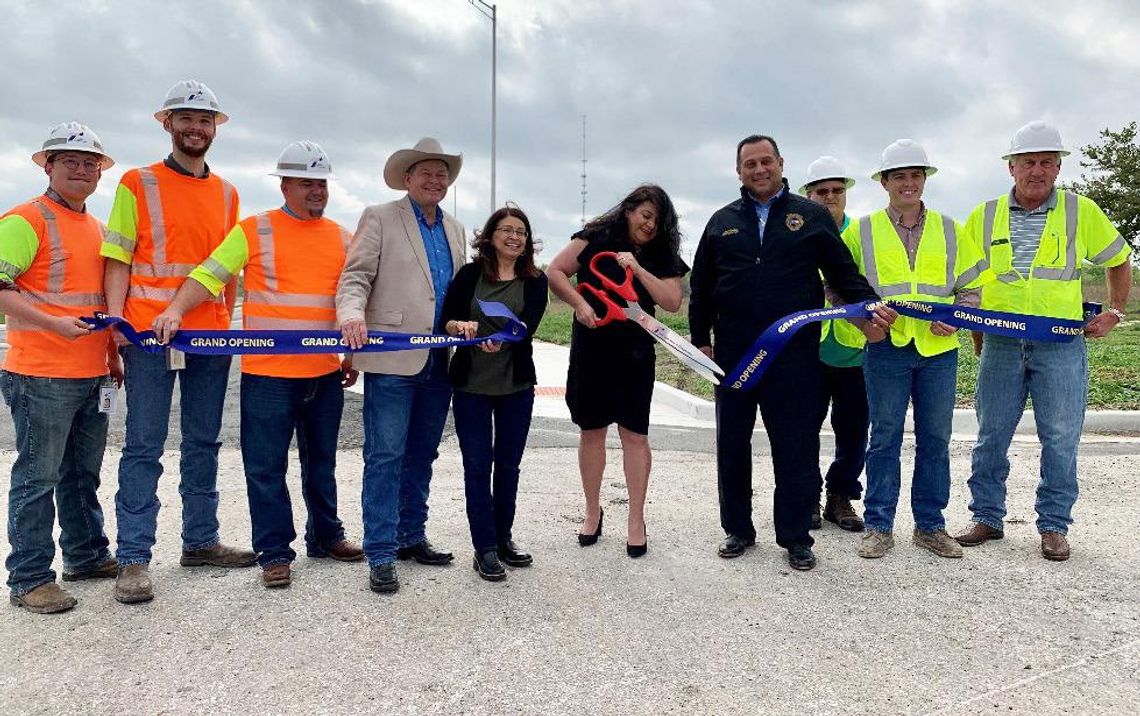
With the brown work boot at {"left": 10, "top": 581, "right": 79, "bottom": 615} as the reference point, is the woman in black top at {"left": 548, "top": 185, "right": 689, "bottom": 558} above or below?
above

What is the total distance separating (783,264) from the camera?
14.5ft

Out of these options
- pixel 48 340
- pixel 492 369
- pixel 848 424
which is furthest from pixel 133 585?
pixel 848 424

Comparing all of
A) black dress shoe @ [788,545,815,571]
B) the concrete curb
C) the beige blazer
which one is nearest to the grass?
the concrete curb

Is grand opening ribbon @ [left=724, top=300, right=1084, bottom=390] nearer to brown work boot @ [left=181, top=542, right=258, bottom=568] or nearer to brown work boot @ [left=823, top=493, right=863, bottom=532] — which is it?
brown work boot @ [left=823, top=493, right=863, bottom=532]

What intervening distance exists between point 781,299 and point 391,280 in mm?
2001

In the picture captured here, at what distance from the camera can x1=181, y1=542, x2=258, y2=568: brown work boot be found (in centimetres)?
438

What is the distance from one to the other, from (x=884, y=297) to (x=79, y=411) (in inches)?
163

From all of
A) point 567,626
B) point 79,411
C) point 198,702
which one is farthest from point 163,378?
point 567,626

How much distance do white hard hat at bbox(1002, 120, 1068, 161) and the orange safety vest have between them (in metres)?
4.24

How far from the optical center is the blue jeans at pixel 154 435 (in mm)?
4039

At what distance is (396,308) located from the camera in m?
4.16

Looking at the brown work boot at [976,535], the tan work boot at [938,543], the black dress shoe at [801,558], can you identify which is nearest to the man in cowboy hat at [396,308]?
the black dress shoe at [801,558]

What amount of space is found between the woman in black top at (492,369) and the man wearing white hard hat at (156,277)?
1.24 m

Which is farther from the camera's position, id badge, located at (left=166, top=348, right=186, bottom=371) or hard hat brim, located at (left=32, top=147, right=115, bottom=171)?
id badge, located at (left=166, top=348, right=186, bottom=371)
